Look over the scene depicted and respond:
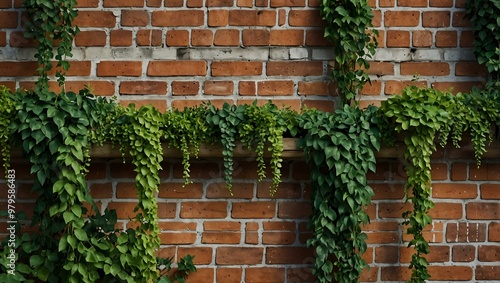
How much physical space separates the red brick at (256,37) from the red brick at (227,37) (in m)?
0.03

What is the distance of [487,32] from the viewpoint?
3.19m

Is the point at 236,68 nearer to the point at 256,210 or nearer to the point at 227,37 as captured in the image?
the point at 227,37

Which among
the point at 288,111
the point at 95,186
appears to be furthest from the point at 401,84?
the point at 95,186

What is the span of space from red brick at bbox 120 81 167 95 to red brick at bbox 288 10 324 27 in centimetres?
67

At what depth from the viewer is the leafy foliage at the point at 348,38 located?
3.13 metres

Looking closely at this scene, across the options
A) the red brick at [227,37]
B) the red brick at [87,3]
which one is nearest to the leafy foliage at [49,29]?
the red brick at [87,3]

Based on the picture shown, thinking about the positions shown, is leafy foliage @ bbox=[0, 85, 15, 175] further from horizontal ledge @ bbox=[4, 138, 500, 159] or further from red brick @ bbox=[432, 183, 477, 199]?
red brick @ bbox=[432, 183, 477, 199]

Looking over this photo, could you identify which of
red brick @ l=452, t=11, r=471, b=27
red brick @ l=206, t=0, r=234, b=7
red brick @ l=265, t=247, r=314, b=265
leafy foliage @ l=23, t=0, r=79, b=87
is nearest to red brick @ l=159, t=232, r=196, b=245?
red brick @ l=265, t=247, r=314, b=265

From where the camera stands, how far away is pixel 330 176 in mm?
3064

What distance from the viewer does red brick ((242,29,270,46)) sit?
3227 millimetres

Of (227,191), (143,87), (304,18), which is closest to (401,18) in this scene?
(304,18)

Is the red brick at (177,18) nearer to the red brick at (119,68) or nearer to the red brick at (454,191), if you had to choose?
the red brick at (119,68)

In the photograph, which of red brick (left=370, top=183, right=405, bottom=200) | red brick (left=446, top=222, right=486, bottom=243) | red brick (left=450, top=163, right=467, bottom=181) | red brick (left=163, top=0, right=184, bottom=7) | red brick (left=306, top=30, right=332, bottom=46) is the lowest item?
red brick (left=446, top=222, right=486, bottom=243)

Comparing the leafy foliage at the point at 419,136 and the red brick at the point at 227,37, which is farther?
the red brick at the point at 227,37
